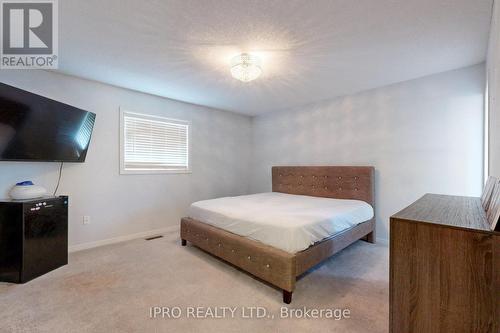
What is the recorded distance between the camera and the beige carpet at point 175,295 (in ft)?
5.57

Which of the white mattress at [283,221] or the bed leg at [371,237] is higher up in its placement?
the white mattress at [283,221]

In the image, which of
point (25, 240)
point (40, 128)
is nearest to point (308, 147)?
point (40, 128)

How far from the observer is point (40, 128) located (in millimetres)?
2576

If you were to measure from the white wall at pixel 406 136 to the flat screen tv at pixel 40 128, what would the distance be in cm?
364

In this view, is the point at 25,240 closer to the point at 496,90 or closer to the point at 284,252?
the point at 284,252

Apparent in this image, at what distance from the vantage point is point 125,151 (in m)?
3.65

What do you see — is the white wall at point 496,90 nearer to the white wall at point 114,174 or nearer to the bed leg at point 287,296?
the bed leg at point 287,296

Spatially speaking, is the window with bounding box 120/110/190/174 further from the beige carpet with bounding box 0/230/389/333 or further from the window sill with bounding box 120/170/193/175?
the beige carpet with bounding box 0/230/389/333

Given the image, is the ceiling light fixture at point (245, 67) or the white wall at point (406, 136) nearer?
the ceiling light fixture at point (245, 67)

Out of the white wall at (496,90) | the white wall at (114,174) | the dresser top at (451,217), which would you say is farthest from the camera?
the white wall at (114,174)

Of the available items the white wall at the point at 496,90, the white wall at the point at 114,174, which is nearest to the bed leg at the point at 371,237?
the white wall at the point at 496,90

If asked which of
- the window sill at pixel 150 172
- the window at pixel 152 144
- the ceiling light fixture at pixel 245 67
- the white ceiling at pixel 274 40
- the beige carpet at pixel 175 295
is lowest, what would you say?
the beige carpet at pixel 175 295

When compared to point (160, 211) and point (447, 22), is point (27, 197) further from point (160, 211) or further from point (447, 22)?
point (447, 22)

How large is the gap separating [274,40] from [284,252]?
202 centimetres
